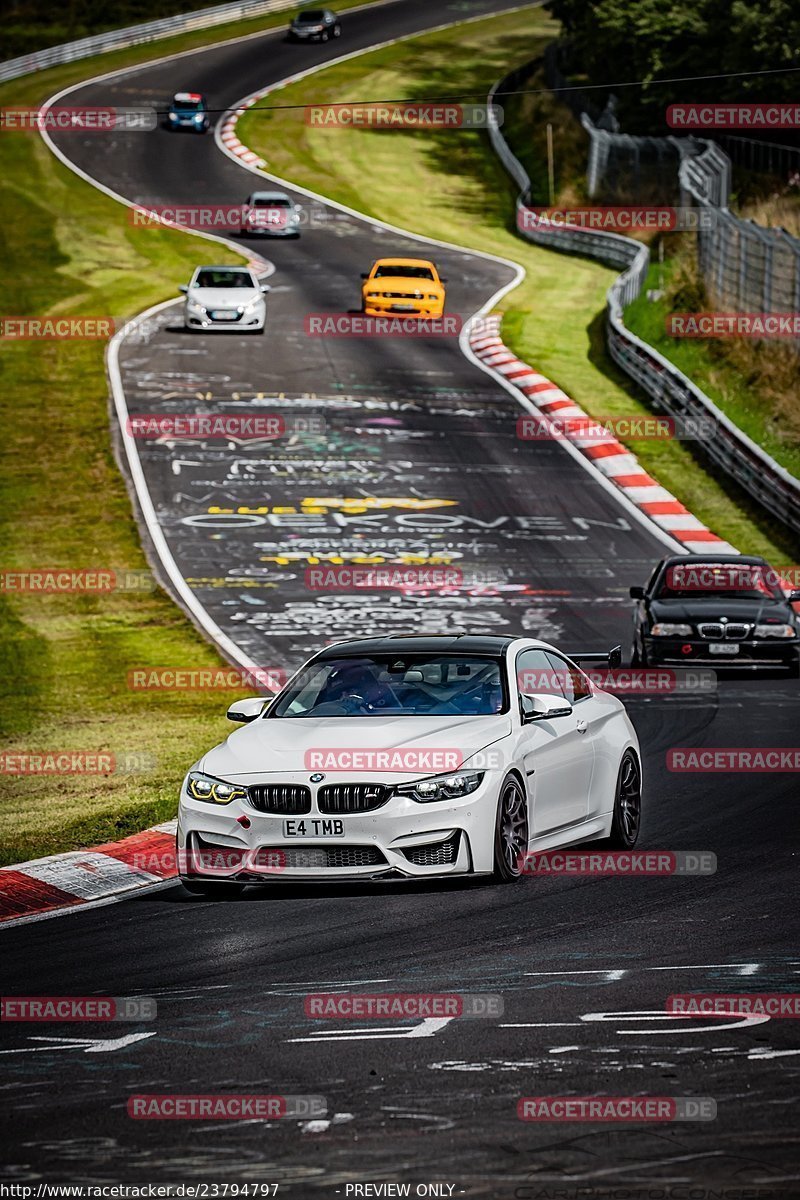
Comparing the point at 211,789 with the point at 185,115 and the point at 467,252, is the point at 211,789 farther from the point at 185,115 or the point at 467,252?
the point at 185,115

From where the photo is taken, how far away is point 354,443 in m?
35.3

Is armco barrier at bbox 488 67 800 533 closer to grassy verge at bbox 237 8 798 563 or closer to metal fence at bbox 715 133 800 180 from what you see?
grassy verge at bbox 237 8 798 563

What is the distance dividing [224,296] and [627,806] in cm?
3375

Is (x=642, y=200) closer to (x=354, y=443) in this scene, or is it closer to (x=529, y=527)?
(x=354, y=443)

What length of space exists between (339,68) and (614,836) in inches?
3105

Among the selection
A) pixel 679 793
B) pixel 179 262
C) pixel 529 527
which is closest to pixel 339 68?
pixel 179 262

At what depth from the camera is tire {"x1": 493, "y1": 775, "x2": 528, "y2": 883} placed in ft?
35.0

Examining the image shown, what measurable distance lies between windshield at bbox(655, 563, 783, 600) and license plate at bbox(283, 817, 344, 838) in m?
12.3

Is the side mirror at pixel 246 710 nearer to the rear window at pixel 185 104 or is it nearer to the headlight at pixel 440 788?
the headlight at pixel 440 788

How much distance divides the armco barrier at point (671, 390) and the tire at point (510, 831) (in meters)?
17.9

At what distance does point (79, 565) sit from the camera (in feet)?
88.9

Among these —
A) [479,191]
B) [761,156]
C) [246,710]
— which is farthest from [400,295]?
[246,710]

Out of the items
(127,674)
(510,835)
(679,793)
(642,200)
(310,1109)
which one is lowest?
(642,200)

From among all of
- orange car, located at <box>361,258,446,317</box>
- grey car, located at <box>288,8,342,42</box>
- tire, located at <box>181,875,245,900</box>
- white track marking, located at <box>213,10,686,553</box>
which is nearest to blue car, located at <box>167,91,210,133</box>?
white track marking, located at <box>213,10,686,553</box>
